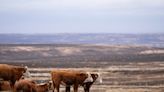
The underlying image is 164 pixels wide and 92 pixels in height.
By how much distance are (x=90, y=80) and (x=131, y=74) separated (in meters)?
27.3

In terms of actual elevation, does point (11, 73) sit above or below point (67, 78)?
above

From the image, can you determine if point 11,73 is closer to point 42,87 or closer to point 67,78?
point 42,87

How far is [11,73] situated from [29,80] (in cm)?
179

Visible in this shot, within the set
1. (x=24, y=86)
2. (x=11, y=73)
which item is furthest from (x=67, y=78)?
(x=24, y=86)

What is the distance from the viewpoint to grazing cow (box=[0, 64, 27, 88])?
88.3ft

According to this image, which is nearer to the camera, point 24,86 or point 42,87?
point 24,86

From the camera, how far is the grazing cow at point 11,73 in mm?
26906

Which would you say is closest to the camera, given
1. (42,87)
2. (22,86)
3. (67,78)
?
(22,86)

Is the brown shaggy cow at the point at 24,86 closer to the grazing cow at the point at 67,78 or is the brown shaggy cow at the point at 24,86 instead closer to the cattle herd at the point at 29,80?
the cattle herd at the point at 29,80

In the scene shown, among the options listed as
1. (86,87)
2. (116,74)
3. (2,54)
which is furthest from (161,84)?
(2,54)

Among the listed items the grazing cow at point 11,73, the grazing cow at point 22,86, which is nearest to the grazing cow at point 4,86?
the grazing cow at point 11,73

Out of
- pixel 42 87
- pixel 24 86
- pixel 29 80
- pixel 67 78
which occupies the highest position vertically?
pixel 29 80

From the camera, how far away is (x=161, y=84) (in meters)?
45.3

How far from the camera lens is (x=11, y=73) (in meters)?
27.2
